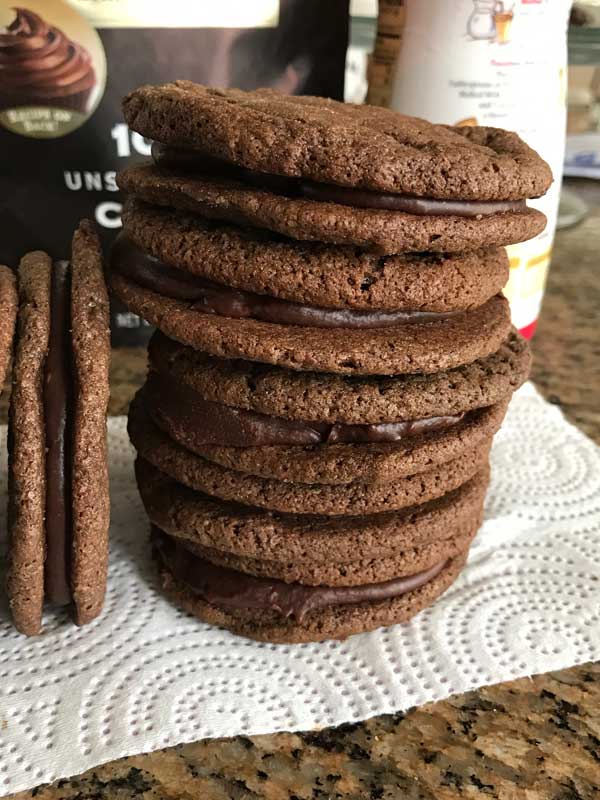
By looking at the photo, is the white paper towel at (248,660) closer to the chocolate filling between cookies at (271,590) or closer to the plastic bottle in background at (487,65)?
the chocolate filling between cookies at (271,590)

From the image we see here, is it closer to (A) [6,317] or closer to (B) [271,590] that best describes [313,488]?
(B) [271,590]

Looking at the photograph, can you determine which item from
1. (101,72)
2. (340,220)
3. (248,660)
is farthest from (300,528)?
(101,72)

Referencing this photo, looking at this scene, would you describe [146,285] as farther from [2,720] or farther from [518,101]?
[518,101]

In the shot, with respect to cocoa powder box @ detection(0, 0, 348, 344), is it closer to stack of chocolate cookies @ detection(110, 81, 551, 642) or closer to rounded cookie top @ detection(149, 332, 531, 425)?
stack of chocolate cookies @ detection(110, 81, 551, 642)

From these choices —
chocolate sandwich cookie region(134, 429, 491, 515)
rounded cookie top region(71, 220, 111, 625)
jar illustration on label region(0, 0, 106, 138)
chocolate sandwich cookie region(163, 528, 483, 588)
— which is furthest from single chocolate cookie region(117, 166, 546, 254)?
jar illustration on label region(0, 0, 106, 138)

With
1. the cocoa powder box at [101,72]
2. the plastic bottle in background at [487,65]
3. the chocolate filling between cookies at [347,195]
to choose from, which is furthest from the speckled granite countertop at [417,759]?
the cocoa powder box at [101,72]

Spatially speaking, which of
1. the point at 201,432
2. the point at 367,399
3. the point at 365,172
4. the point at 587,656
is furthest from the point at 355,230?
the point at 587,656
